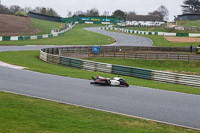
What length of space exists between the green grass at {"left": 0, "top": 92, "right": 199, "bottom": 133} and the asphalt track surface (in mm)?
1002

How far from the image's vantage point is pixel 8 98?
14281 mm

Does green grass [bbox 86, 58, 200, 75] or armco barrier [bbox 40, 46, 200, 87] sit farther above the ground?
armco barrier [bbox 40, 46, 200, 87]

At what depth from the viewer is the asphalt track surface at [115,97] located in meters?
13.3


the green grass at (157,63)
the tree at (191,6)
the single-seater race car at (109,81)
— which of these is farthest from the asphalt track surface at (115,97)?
the tree at (191,6)

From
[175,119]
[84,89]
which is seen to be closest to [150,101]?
[175,119]

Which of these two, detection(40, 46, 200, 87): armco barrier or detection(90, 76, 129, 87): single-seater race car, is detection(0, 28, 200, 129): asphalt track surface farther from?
detection(40, 46, 200, 87): armco barrier

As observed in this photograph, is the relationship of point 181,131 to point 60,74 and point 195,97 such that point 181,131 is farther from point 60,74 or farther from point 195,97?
point 60,74

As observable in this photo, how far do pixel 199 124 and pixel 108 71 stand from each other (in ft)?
A: 48.9

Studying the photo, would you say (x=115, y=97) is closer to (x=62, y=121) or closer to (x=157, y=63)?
(x=62, y=121)

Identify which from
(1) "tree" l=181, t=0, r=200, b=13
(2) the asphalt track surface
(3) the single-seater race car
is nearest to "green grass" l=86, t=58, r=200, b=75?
(2) the asphalt track surface

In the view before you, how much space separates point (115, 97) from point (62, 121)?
5492 millimetres

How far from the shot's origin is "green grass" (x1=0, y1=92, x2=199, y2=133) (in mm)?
10096

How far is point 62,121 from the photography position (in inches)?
438

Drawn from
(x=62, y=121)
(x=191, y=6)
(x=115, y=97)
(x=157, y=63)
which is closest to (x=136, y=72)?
(x=115, y=97)
